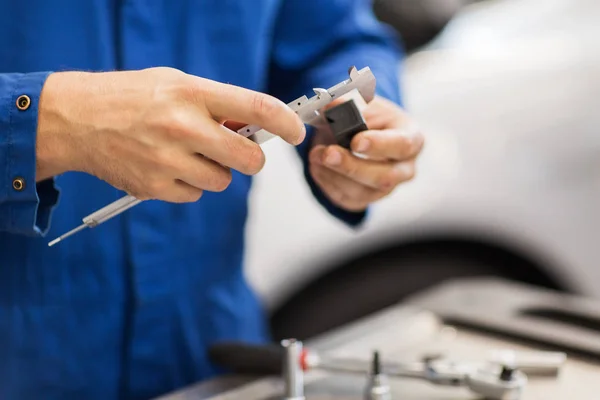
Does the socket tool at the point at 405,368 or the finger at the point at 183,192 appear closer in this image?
the finger at the point at 183,192

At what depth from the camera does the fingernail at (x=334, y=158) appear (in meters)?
0.55

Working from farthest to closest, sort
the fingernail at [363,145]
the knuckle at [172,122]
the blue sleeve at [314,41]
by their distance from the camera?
the blue sleeve at [314,41] < the fingernail at [363,145] < the knuckle at [172,122]

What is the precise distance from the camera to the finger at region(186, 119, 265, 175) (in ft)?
1.36

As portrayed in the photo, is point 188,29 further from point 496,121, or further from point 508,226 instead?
point 508,226

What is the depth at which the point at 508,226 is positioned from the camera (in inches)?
53.5

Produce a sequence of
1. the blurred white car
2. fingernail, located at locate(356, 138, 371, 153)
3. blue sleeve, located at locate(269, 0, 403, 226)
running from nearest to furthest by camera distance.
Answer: fingernail, located at locate(356, 138, 371, 153) < blue sleeve, located at locate(269, 0, 403, 226) < the blurred white car

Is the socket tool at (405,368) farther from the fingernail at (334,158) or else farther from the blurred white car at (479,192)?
the blurred white car at (479,192)

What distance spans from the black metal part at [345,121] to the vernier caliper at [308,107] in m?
0.02

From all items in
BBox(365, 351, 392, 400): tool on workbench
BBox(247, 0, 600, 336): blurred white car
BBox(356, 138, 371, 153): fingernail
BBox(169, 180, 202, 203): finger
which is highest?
BBox(247, 0, 600, 336): blurred white car

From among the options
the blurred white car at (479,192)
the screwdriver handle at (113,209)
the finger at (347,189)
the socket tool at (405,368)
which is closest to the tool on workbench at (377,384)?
the socket tool at (405,368)

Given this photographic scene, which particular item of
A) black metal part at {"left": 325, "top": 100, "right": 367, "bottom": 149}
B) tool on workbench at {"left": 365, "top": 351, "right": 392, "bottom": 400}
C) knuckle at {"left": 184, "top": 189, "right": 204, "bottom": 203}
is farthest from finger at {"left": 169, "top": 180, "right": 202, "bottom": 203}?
tool on workbench at {"left": 365, "top": 351, "right": 392, "bottom": 400}

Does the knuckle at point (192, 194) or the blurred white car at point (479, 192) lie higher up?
the blurred white car at point (479, 192)

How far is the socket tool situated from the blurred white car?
1.54 ft

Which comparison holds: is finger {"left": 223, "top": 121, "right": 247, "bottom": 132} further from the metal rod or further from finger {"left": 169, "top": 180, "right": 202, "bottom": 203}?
the metal rod
